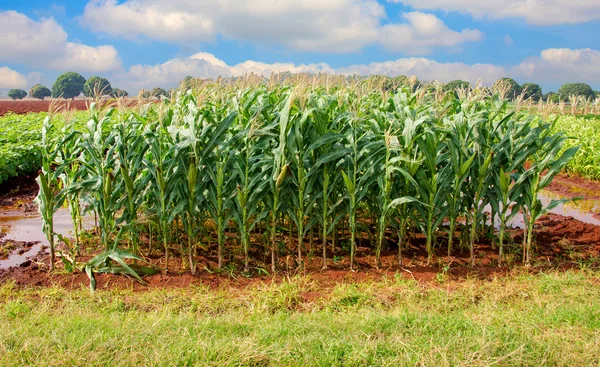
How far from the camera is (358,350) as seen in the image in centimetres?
315

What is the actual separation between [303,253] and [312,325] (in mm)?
2196

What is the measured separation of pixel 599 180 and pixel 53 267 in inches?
445

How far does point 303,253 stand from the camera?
19.0 ft

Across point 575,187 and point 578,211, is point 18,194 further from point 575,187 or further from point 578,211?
point 575,187

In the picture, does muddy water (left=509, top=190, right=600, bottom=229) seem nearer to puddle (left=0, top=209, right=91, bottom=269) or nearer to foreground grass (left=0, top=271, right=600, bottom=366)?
foreground grass (left=0, top=271, right=600, bottom=366)

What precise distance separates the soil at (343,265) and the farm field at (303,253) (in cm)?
2

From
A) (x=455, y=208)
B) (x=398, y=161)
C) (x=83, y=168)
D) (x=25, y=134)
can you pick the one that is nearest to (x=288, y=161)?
(x=398, y=161)

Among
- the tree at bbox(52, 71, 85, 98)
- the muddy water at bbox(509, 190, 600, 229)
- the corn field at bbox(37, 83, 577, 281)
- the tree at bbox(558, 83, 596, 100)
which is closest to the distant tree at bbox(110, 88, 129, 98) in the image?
the corn field at bbox(37, 83, 577, 281)

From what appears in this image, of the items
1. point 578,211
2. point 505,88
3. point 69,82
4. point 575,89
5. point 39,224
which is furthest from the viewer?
point 69,82

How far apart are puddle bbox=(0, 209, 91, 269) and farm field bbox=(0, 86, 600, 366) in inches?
3.6

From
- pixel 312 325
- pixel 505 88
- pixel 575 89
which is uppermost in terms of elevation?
pixel 575 89

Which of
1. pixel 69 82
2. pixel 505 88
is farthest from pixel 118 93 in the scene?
pixel 69 82

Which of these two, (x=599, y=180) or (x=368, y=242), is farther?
(x=599, y=180)

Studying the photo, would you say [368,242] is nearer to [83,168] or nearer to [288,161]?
[288,161]
